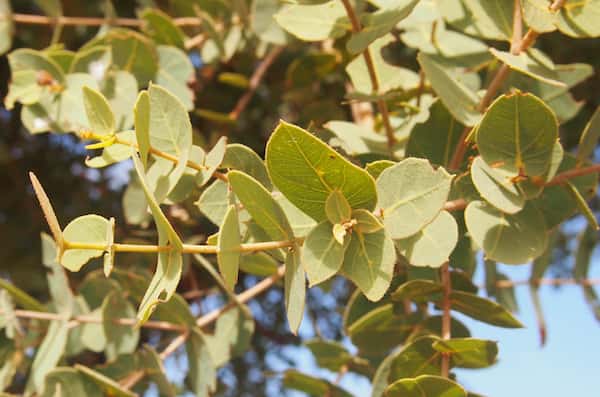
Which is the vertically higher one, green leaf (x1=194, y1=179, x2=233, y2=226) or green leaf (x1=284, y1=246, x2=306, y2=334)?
green leaf (x1=284, y1=246, x2=306, y2=334)

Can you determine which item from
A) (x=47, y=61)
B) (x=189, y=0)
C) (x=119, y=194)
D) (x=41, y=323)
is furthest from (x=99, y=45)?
(x=119, y=194)

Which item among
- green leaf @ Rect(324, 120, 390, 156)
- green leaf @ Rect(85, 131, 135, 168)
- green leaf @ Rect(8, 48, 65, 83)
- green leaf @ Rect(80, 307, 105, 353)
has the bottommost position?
green leaf @ Rect(80, 307, 105, 353)

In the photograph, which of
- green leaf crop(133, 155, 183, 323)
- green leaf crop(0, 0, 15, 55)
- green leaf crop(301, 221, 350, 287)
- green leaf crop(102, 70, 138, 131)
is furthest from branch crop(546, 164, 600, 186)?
green leaf crop(0, 0, 15, 55)

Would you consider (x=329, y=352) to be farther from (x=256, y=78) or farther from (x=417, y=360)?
(x=256, y=78)

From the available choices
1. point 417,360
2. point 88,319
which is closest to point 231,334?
point 88,319

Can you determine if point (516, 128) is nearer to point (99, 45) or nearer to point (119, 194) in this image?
point (99, 45)

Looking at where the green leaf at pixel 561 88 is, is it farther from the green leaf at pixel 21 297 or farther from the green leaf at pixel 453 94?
the green leaf at pixel 21 297

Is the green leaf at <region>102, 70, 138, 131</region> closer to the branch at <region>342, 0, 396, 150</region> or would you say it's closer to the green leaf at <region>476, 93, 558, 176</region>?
the branch at <region>342, 0, 396, 150</region>
